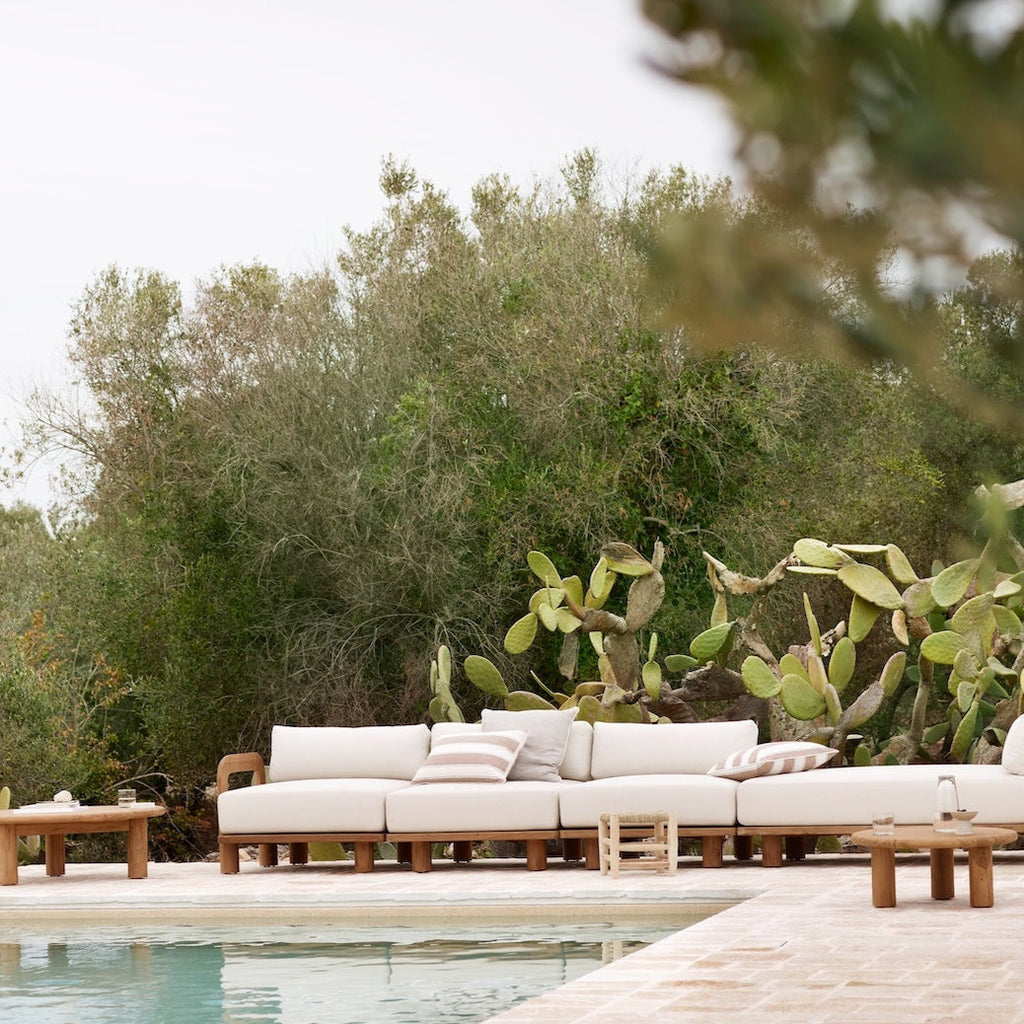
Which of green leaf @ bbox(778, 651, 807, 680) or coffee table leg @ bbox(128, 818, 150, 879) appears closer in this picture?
coffee table leg @ bbox(128, 818, 150, 879)

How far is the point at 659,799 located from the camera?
7887 millimetres

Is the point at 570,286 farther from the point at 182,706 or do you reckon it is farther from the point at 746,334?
the point at 746,334

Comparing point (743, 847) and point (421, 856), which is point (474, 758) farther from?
point (743, 847)

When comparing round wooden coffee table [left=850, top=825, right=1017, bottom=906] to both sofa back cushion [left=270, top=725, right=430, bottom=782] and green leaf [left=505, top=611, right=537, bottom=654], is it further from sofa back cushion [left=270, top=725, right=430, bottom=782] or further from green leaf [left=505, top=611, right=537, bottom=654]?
green leaf [left=505, top=611, right=537, bottom=654]

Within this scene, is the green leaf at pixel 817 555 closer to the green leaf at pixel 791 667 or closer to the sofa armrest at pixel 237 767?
the green leaf at pixel 791 667

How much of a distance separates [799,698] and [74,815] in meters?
4.01

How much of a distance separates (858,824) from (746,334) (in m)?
6.50

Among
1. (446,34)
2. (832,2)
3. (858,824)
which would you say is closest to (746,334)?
(832,2)

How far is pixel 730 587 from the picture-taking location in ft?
30.9

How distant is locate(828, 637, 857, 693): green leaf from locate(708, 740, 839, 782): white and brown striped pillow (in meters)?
0.94

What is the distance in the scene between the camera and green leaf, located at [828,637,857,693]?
29.4 feet

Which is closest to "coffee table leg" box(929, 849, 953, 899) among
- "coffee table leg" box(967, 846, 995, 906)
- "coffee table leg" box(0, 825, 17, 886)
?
"coffee table leg" box(967, 846, 995, 906)

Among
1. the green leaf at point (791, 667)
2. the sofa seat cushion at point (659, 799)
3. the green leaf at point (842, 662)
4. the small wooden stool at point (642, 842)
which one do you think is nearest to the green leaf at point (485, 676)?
the sofa seat cushion at point (659, 799)

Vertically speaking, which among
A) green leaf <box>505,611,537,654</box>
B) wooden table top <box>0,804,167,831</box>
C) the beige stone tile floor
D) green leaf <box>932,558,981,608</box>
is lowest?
the beige stone tile floor
